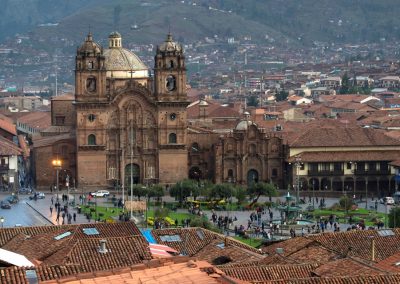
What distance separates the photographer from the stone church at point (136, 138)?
327ft

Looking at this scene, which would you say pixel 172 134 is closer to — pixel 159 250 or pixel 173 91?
pixel 173 91

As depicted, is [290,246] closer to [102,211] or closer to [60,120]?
[102,211]

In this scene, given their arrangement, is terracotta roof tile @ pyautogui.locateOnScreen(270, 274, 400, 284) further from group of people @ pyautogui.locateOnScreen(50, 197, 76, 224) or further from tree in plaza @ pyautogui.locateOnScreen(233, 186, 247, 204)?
tree in plaza @ pyautogui.locateOnScreen(233, 186, 247, 204)

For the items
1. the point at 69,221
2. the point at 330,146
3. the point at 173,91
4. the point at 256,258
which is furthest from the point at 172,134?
the point at 256,258

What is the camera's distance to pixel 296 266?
4019 centimetres

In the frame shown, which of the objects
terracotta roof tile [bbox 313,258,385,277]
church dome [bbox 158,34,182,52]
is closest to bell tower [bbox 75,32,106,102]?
church dome [bbox 158,34,182,52]

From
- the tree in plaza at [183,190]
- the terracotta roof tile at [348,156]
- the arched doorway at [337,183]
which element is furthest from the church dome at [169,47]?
the tree in plaza at [183,190]

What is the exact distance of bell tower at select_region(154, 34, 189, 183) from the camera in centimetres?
10050

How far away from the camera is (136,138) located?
101 m

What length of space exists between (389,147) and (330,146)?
3.67m

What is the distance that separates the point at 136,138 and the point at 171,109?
9.04 feet

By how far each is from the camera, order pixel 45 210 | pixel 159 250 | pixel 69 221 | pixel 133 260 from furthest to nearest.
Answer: pixel 45 210 → pixel 69 221 → pixel 159 250 → pixel 133 260

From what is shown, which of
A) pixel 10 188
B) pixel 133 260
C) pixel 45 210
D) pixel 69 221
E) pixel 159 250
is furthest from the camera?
pixel 10 188

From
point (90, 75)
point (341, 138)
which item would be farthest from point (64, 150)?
point (341, 138)
